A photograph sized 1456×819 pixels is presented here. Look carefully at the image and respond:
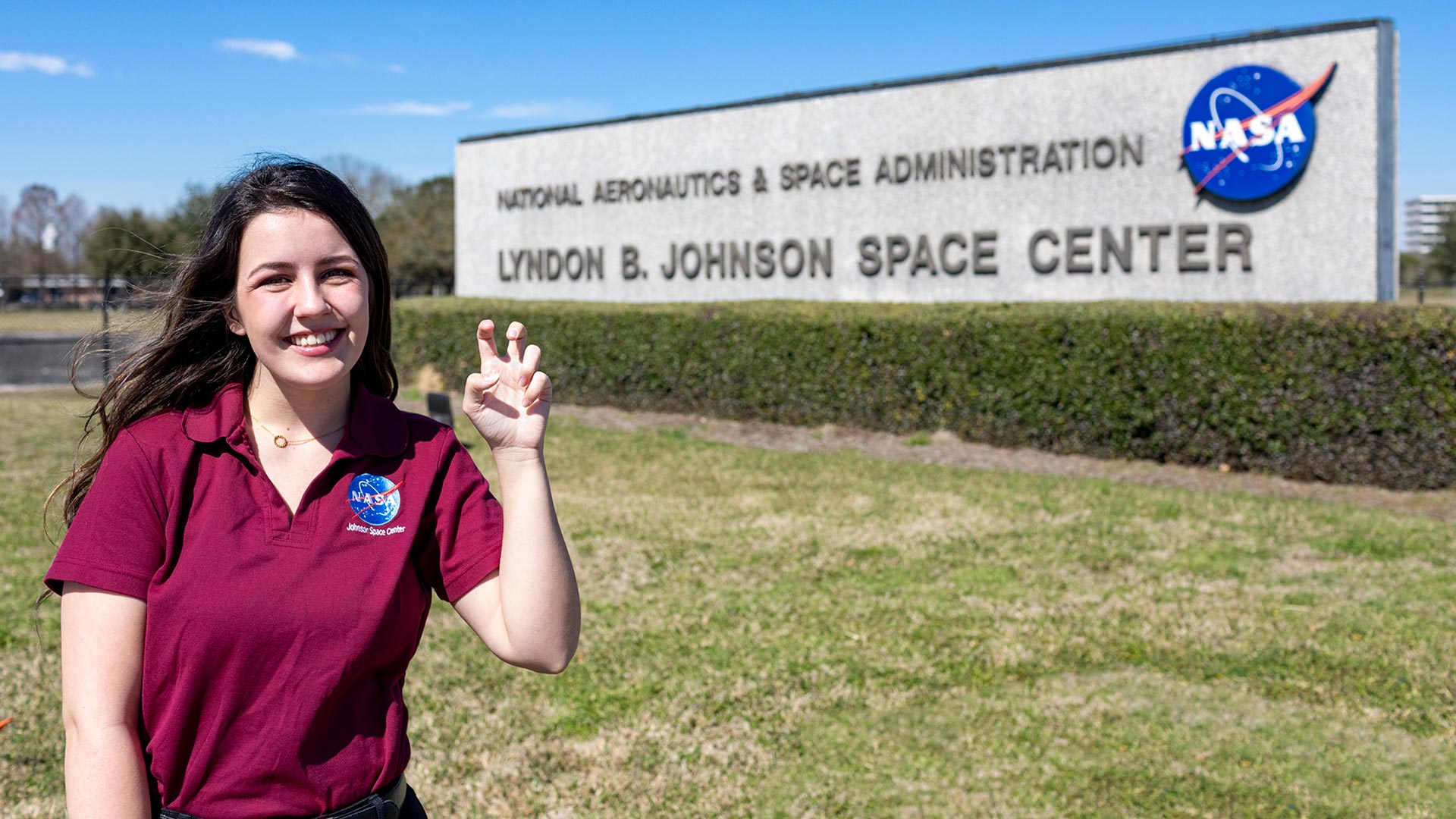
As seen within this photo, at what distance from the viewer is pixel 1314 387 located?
368 inches

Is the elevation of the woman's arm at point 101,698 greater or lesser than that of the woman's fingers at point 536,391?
lesser

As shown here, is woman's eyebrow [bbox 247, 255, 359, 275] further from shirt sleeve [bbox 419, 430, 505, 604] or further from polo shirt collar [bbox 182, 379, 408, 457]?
shirt sleeve [bbox 419, 430, 505, 604]

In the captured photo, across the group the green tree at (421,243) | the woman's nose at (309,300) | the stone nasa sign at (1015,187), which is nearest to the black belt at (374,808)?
the woman's nose at (309,300)

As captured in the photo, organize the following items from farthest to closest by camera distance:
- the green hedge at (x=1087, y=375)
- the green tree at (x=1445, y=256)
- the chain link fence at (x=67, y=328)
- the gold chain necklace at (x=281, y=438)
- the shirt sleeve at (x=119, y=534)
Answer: the green tree at (x=1445, y=256) < the green hedge at (x=1087, y=375) < the chain link fence at (x=67, y=328) < the gold chain necklace at (x=281, y=438) < the shirt sleeve at (x=119, y=534)

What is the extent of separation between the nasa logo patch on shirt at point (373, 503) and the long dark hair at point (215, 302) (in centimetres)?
28

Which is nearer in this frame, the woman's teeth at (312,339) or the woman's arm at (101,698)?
the woman's arm at (101,698)

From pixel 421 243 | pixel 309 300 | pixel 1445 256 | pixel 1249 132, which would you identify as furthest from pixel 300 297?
pixel 1445 256

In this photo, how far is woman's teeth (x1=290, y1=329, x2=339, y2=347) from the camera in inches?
73.1

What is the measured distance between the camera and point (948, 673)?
203 inches

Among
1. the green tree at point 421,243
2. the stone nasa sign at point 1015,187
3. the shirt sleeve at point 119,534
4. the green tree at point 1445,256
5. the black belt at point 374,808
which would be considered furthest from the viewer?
the green tree at point 1445,256

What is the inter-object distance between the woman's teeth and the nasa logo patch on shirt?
0.72 ft

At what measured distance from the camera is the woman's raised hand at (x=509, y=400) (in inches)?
73.3

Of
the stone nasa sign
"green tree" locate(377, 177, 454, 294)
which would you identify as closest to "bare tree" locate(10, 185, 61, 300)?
"green tree" locate(377, 177, 454, 294)

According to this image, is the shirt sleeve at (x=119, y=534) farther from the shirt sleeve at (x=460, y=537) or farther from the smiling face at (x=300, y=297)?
the shirt sleeve at (x=460, y=537)
